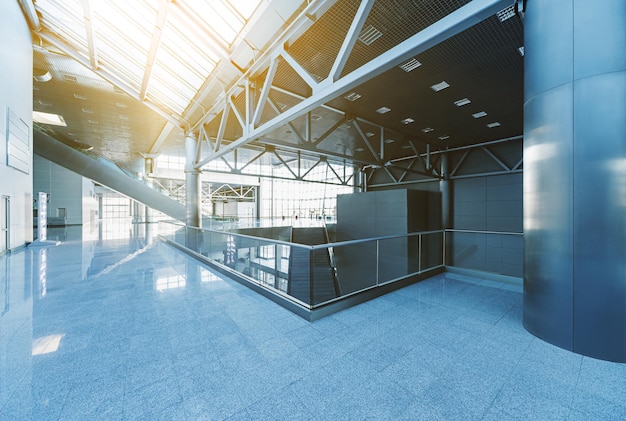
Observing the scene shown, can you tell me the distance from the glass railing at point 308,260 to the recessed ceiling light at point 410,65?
3.83 meters

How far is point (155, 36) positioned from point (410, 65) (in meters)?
6.15

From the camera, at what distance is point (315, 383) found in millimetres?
2354

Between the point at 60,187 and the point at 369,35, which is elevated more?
the point at 369,35

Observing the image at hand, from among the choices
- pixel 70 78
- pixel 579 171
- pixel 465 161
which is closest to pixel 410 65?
pixel 579 171

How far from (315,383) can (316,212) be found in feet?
103

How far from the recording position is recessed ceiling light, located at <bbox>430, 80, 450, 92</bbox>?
21.1ft

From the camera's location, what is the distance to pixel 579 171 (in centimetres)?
281

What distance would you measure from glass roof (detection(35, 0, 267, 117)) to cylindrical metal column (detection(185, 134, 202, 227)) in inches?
56.8

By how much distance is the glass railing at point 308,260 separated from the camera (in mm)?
4258

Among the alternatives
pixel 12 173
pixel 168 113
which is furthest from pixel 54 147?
pixel 168 113

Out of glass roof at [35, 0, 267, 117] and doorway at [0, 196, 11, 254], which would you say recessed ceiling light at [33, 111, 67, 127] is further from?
doorway at [0, 196, 11, 254]

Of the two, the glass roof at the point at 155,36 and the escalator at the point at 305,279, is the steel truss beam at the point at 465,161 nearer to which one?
the escalator at the point at 305,279

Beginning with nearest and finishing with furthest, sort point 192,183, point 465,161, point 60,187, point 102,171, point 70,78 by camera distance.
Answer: point 70,78 < point 192,183 < point 465,161 < point 102,171 < point 60,187

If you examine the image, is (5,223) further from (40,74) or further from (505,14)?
(505,14)
